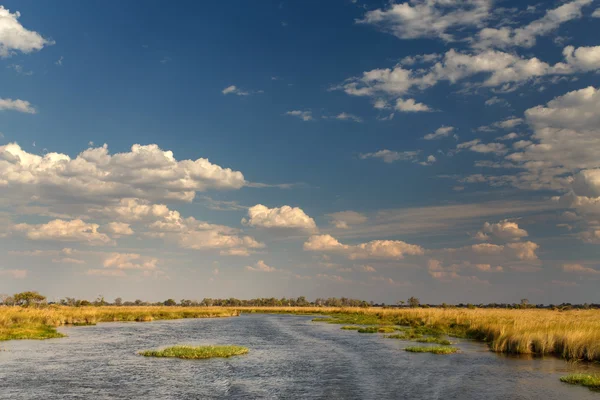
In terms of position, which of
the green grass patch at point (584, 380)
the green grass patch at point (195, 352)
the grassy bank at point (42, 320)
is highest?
the green grass patch at point (584, 380)

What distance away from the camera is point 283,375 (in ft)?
103

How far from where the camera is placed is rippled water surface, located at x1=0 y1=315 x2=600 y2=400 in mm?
25516

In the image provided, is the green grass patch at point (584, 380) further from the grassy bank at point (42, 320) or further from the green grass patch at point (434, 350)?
the grassy bank at point (42, 320)

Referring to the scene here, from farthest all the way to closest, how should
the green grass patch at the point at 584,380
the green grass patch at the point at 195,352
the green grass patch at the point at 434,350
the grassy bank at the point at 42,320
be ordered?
the grassy bank at the point at 42,320, the green grass patch at the point at 434,350, the green grass patch at the point at 195,352, the green grass patch at the point at 584,380

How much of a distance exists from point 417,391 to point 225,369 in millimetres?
14175

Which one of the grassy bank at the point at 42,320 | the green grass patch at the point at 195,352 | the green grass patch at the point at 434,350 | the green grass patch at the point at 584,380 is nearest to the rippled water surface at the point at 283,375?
the green grass patch at the point at 584,380

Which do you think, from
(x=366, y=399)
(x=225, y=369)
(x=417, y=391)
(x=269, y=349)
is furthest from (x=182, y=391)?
(x=269, y=349)

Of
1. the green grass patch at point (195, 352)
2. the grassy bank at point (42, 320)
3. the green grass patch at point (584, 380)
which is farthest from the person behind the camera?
the grassy bank at point (42, 320)

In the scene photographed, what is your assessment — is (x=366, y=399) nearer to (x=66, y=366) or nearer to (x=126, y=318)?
(x=66, y=366)

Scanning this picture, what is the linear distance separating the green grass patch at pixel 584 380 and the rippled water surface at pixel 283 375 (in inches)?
28.4

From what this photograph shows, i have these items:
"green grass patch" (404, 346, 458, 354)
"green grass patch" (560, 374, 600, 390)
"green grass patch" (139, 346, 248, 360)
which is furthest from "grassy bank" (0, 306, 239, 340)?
"green grass patch" (560, 374, 600, 390)

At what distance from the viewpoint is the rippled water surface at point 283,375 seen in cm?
2552

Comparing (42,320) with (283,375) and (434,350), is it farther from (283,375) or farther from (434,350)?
(434,350)

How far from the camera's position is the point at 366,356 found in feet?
135
